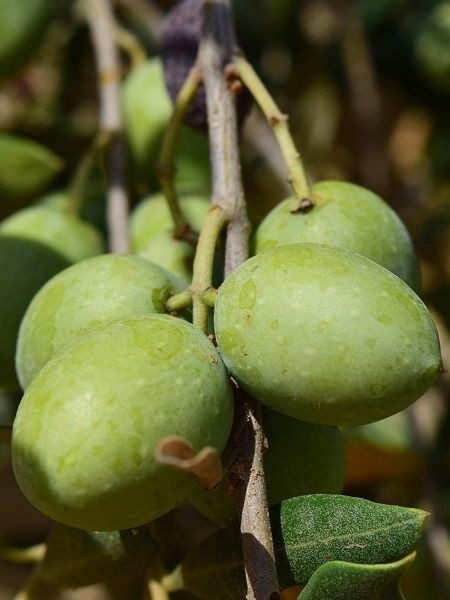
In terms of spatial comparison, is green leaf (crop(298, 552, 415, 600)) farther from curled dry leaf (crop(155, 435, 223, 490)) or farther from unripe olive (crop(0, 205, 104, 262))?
unripe olive (crop(0, 205, 104, 262))

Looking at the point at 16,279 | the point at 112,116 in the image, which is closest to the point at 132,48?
the point at 112,116

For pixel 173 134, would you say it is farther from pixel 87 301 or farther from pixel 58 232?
pixel 87 301

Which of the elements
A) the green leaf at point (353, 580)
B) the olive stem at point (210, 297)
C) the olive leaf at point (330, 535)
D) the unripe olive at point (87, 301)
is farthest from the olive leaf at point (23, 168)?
the green leaf at point (353, 580)

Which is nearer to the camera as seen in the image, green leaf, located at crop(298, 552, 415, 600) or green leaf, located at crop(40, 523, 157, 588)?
green leaf, located at crop(298, 552, 415, 600)

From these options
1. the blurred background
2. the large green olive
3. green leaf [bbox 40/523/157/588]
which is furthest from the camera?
the blurred background

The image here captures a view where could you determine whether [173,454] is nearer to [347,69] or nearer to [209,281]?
[209,281]

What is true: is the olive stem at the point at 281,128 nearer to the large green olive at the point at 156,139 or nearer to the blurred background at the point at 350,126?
the large green olive at the point at 156,139

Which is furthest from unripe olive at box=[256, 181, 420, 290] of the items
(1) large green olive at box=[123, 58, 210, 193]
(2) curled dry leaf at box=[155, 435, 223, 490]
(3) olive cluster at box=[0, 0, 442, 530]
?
(1) large green olive at box=[123, 58, 210, 193]
